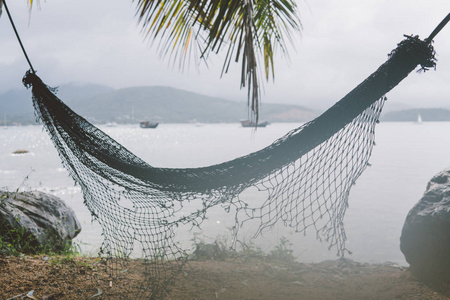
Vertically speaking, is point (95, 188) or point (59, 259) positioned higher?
point (95, 188)

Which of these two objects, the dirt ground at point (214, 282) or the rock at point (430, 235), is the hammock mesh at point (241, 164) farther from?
the rock at point (430, 235)

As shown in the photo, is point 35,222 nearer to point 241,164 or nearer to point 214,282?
point 214,282

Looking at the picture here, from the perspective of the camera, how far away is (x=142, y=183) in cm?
203

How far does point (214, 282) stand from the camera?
2324 millimetres

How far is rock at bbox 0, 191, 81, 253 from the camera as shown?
96.1 inches

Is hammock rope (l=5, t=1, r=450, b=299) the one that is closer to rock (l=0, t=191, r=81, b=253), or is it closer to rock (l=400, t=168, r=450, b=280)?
rock (l=0, t=191, r=81, b=253)

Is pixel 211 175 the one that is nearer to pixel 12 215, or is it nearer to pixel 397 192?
pixel 12 215

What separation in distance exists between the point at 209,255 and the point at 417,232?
1.61 metres

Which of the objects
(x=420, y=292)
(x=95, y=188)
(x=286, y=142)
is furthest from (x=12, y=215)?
(x=420, y=292)

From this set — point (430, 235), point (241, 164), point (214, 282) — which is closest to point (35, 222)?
point (214, 282)


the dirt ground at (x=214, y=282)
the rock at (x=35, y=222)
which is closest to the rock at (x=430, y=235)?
the dirt ground at (x=214, y=282)

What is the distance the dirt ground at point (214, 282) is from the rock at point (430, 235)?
3.8 inches

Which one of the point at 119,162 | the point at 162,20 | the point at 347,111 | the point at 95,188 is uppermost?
the point at 162,20

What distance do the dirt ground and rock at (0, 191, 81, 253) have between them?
0.76 feet
